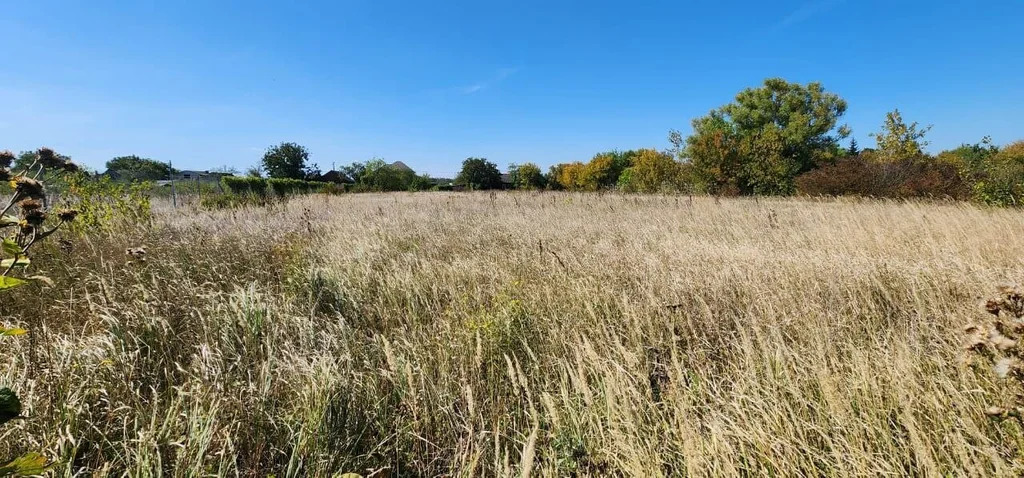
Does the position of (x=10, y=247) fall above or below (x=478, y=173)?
below

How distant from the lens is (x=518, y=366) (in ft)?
5.61

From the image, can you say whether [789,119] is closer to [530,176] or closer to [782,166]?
[782,166]

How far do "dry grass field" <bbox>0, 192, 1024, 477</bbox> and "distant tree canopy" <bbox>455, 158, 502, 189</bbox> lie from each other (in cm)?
4022

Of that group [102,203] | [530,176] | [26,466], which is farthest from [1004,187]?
[530,176]

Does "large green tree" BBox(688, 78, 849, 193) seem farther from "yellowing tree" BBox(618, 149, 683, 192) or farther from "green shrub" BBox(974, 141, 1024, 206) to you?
"green shrub" BBox(974, 141, 1024, 206)

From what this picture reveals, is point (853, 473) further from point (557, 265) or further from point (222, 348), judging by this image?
point (222, 348)

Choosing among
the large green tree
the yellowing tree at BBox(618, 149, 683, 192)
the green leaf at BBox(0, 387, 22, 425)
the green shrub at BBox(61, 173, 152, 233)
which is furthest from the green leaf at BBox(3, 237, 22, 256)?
the large green tree

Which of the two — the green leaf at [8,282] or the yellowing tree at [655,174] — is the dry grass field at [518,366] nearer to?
the green leaf at [8,282]

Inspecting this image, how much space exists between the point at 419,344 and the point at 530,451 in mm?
1337

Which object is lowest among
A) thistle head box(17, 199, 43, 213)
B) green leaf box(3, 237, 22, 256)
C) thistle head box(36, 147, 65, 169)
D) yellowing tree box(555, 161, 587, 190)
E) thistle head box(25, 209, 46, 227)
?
green leaf box(3, 237, 22, 256)

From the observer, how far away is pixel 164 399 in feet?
5.47

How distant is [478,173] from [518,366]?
140ft

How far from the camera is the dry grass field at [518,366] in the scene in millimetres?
1330

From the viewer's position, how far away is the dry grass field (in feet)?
4.36
